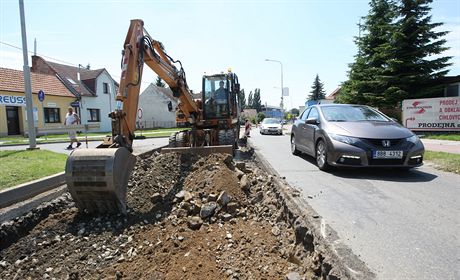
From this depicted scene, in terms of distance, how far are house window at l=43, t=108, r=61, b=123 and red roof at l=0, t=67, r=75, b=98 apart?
1632mm

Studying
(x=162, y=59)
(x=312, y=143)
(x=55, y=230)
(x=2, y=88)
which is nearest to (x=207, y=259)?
(x=55, y=230)

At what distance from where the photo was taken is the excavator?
4.85m

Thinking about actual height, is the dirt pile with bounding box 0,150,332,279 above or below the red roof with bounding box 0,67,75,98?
below

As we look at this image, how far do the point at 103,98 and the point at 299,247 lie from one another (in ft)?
125

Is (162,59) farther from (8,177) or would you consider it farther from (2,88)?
(2,88)

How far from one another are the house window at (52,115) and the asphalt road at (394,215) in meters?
29.3

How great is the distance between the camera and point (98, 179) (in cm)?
479

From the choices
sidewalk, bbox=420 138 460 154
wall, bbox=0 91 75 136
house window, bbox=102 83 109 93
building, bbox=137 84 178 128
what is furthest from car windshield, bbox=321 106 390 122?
building, bbox=137 84 178 128

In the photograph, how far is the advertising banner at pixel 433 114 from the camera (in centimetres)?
1731

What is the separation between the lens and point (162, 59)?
875cm

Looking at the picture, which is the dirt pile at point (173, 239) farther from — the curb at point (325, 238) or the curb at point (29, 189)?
the curb at point (29, 189)

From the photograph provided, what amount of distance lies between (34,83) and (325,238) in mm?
33072

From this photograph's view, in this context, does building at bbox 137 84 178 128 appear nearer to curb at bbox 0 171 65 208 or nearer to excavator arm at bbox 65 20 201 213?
excavator arm at bbox 65 20 201 213

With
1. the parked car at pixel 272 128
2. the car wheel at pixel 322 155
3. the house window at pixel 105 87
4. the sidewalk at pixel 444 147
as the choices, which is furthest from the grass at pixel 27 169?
the house window at pixel 105 87
